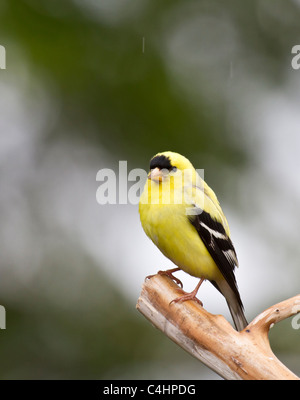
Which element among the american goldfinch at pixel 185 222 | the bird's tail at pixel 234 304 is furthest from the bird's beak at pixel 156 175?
the bird's tail at pixel 234 304

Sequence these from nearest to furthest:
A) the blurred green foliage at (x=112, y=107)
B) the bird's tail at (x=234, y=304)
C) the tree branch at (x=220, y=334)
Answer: the tree branch at (x=220, y=334) → the bird's tail at (x=234, y=304) → the blurred green foliage at (x=112, y=107)

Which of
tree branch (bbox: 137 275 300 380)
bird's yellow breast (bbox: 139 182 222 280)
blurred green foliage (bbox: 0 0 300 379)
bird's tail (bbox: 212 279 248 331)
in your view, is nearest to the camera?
tree branch (bbox: 137 275 300 380)

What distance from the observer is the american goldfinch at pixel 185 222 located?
2656mm

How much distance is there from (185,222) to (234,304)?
0.53 meters

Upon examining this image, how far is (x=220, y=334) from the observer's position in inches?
90.7

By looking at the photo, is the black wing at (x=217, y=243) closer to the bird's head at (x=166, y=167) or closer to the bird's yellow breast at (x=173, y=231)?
the bird's yellow breast at (x=173, y=231)

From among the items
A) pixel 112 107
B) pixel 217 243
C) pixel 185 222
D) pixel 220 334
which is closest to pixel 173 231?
pixel 185 222

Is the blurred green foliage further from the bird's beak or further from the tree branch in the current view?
the tree branch

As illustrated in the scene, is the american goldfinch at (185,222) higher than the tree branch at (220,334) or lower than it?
higher

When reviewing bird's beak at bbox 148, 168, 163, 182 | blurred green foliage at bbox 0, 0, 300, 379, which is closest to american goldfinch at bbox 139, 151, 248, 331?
bird's beak at bbox 148, 168, 163, 182

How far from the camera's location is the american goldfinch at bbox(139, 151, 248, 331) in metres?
2.66

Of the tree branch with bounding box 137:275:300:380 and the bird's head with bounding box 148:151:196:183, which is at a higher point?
the bird's head with bounding box 148:151:196:183

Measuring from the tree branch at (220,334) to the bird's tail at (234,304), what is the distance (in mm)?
424

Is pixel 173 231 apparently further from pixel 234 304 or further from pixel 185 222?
pixel 234 304
